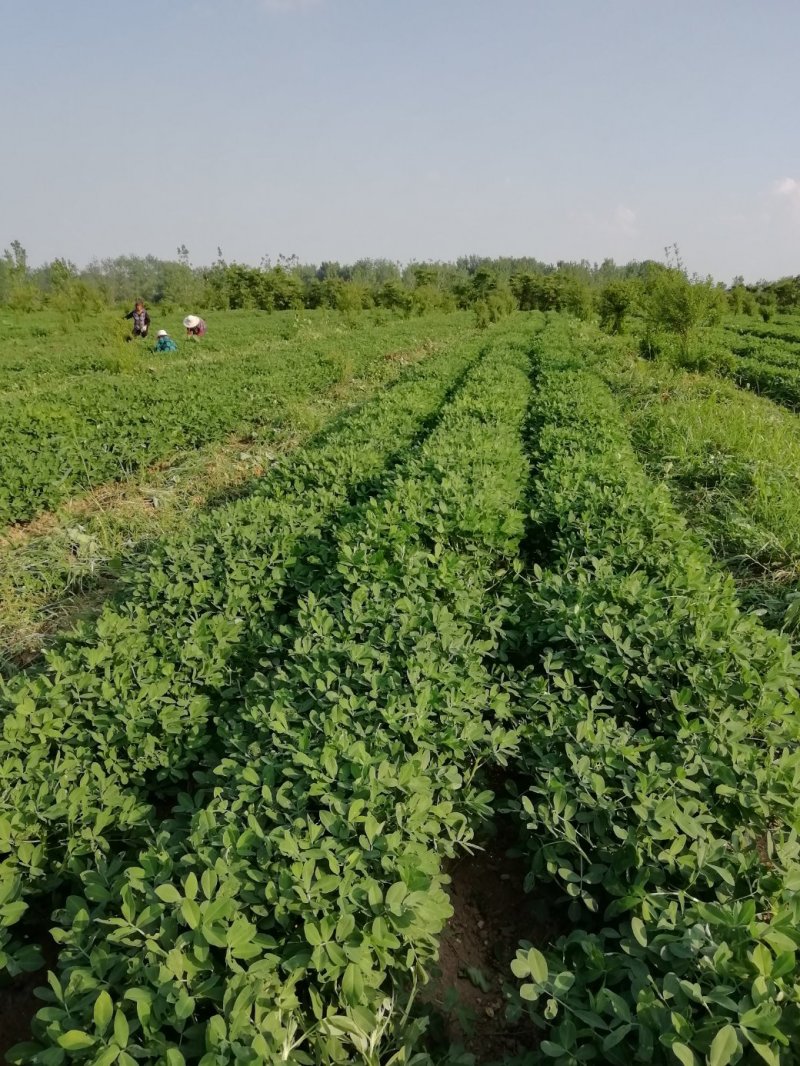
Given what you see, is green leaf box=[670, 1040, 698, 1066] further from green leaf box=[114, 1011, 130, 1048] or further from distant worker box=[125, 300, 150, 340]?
distant worker box=[125, 300, 150, 340]

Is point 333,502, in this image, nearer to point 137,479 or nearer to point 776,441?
point 137,479

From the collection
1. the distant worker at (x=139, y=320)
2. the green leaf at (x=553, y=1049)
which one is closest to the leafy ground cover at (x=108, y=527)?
the green leaf at (x=553, y=1049)

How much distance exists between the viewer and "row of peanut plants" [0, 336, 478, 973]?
2.14 metres

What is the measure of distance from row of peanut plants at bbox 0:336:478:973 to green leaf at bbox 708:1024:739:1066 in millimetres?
1921

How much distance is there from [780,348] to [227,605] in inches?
916

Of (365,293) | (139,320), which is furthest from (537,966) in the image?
(365,293)

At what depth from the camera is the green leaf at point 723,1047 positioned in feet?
3.88

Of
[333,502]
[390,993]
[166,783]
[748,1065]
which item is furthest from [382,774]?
[333,502]

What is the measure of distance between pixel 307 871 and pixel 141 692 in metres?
1.47

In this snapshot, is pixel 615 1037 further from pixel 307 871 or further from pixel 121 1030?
pixel 121 1030

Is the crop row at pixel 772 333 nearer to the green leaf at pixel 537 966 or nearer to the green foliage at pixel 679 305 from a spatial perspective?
the green foliage at pixel 679 305

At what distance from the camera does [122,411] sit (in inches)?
344

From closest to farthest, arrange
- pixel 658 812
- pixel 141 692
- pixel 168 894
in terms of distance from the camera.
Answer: pixel 168 894 → pixel 658 812 → pixel 141 692

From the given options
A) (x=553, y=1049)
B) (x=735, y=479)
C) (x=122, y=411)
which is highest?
(x=122, y=411)
